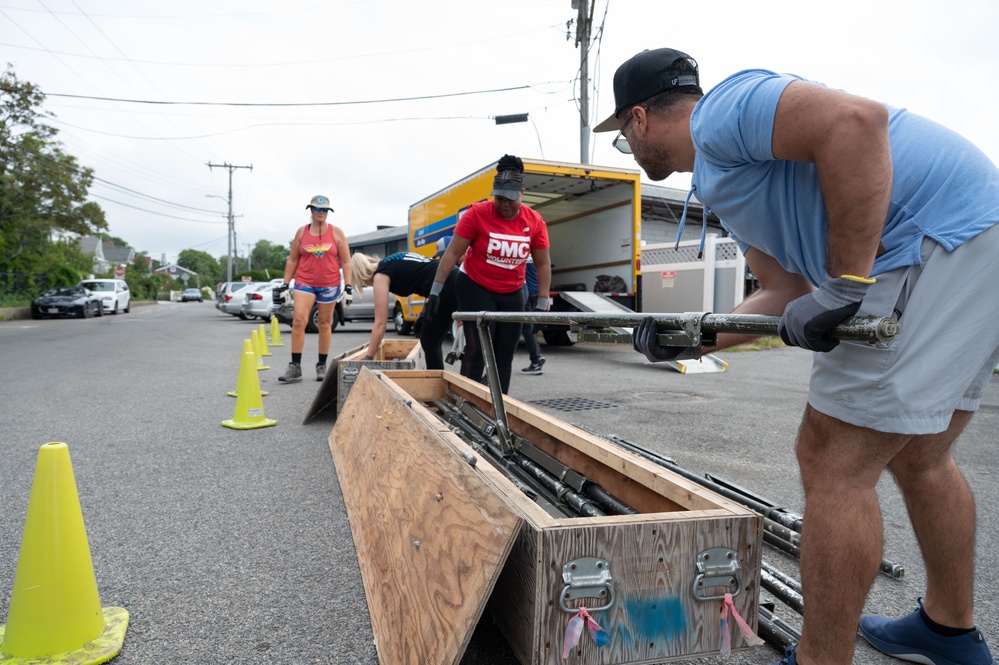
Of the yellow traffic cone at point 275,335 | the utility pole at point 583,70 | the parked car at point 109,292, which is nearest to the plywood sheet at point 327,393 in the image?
the yellow traffic cone at point 275,335

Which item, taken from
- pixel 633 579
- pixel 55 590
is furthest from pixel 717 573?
pixel 55 590

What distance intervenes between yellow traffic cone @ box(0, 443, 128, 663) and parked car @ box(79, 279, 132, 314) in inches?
1159

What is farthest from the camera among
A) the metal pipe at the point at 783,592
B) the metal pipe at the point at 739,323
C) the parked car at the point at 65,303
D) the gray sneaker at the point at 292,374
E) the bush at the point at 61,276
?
the bush at the point at 61,276

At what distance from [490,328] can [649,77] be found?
117 inches

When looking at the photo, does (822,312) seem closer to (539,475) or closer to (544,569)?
(544,569)

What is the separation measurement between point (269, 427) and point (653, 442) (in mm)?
2926

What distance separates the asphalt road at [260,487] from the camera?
208cm

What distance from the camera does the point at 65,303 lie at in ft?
80.4

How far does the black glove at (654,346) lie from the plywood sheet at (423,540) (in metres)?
0.55

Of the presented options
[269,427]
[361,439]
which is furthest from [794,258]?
[269,427]

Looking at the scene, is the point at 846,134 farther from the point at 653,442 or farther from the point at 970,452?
the point at 970,452

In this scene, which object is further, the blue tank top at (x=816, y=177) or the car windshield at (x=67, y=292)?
the car windshield at (x=67, y=292)

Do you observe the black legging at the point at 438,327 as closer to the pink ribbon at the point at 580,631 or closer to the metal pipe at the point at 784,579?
the metal pipe at the point at 784,579

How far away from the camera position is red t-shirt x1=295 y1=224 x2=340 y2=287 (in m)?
6.80
